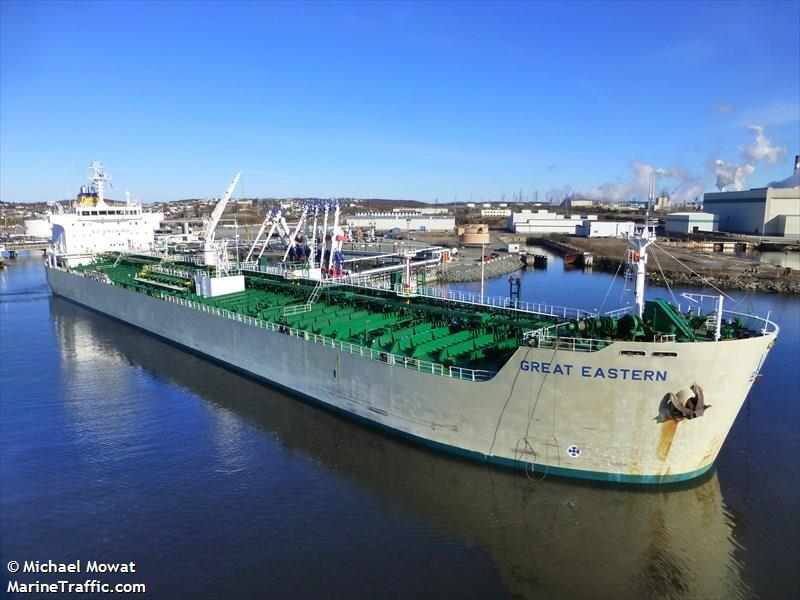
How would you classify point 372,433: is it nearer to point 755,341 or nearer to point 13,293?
point 755,341

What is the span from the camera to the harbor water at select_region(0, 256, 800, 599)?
1048 centimetres

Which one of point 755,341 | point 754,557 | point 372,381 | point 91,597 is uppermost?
point 755,341

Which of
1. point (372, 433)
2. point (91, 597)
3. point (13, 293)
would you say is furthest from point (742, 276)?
point (13, 293)

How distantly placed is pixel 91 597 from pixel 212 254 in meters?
23.2

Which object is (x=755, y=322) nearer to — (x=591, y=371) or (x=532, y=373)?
(x=591, y=371)

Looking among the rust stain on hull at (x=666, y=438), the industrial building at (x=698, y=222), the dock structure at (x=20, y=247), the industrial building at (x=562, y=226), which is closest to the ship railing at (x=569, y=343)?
the rust stain on hull at (x=666, y=438)

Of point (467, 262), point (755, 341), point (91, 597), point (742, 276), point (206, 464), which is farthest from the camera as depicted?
point (467, 262)

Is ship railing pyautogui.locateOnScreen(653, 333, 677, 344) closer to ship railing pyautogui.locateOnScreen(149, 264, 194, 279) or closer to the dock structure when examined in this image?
ship railing pyautogui.locateOnScreen(149, 264, 194, 279)

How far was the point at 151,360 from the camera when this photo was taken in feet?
86.9

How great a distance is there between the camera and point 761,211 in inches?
3452

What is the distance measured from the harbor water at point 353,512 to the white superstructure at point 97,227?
105ft

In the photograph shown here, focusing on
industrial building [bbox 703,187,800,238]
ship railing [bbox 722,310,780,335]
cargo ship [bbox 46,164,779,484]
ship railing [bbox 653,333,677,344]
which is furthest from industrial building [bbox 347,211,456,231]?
ship railing [bbox 653,333,677,344]

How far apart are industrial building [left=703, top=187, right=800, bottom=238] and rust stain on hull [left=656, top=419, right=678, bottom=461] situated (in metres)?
89.5

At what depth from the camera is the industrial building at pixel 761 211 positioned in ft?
271
